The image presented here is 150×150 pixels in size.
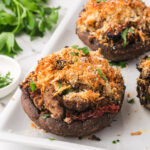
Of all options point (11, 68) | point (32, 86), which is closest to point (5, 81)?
point (11, 68)

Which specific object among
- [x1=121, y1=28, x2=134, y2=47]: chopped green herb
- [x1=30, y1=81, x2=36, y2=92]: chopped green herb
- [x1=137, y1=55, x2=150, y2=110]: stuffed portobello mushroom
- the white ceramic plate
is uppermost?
[x1=30, y1=81, x2=36, y2=92]: chopped green herb

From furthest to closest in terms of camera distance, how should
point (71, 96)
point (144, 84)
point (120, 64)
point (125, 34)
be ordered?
point (120, 64) → point (125, 34) → point (144, 84) → point (71, 96)

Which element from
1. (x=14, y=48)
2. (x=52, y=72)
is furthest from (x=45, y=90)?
(x=14, y=48)

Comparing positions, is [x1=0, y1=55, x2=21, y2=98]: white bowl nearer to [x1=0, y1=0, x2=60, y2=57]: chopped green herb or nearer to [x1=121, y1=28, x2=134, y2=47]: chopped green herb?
[x1=0, y1=0, x2=60, y2=57]: chopped green herb

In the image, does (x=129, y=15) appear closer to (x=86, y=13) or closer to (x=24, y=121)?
(x=86, y=13)

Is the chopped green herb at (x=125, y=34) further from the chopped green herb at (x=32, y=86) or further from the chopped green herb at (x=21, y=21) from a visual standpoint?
the chopped green herb at (x=21, y=21)

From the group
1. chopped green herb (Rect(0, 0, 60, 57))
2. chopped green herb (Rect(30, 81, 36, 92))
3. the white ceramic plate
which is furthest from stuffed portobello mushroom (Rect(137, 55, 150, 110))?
chopped green herb (Rect(0, 0, 60, 57))

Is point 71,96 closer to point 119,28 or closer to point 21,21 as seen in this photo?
point 119,28
